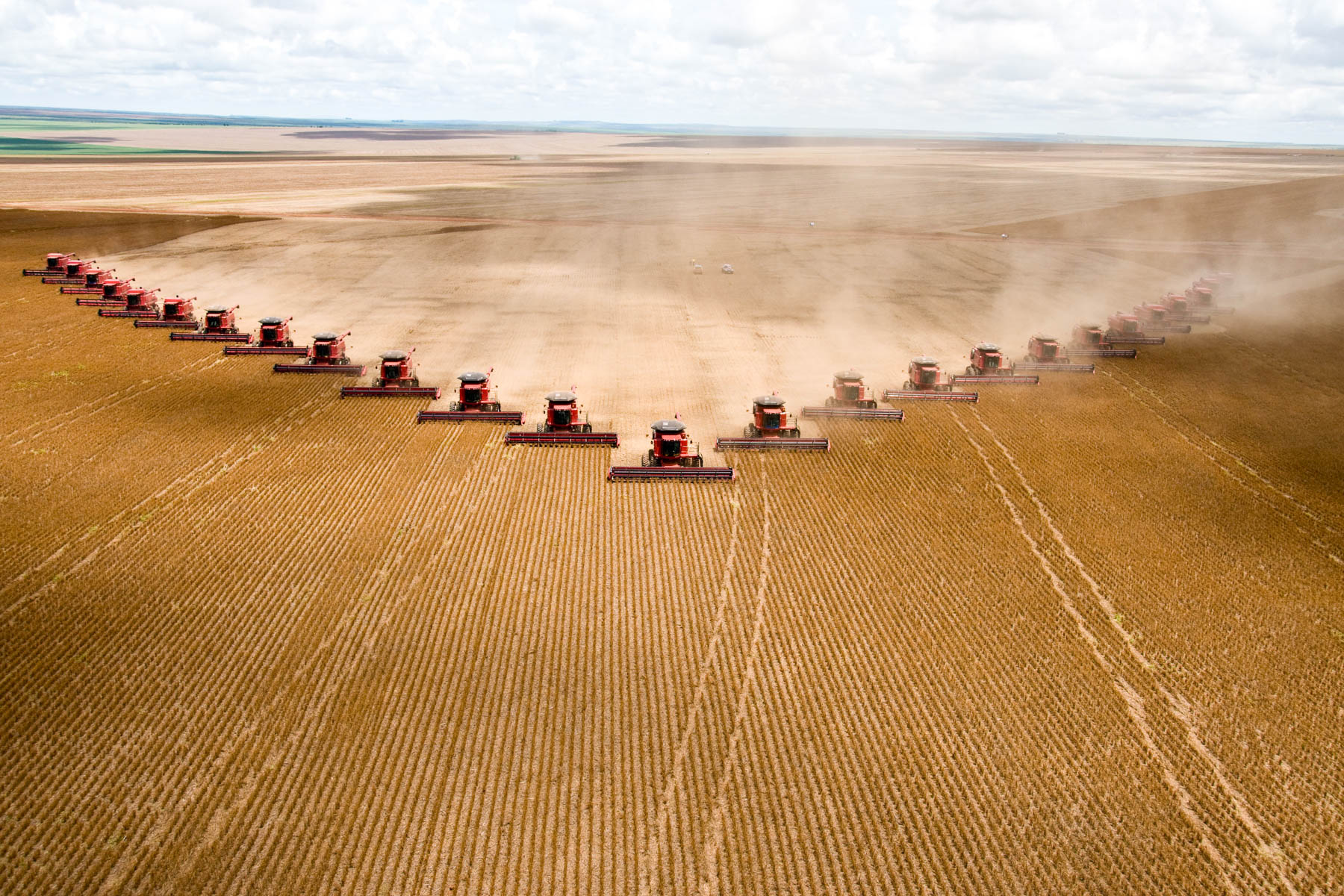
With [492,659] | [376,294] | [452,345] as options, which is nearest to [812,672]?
[492,659]

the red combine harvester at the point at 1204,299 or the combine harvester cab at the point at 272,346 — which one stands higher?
the red combine harvester at the point at 1204,299

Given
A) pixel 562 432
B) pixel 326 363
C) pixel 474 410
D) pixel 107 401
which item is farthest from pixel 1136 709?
pixel 107 401

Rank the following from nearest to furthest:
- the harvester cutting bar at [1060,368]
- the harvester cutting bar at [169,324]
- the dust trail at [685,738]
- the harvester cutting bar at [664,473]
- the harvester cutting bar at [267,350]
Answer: the dust trail at [685,738] < the harvester cutting bar at [664,473] < the harvester cutting bar at [267,350] < the harvester cutting bar at [1060,368] < the harvester cutting bar at [169,324]

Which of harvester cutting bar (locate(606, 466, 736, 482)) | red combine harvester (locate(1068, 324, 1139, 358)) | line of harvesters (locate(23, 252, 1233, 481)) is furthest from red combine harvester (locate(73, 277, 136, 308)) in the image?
red combine harvester (locate(1068, 324, 1139, 358))

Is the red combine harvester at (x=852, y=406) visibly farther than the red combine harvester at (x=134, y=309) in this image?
No

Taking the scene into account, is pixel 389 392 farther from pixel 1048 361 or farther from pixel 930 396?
pixel 1048 361

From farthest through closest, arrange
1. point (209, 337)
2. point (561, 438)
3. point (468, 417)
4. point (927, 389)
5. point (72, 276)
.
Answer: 1. point (72, 276)
2. point (209, 337)
3. point (927, 389)
4. point (468, 417)
5. point (561, 438)

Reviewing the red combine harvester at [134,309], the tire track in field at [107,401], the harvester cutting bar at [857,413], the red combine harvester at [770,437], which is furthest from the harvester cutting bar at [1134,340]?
the red combine harvester at [134,309]

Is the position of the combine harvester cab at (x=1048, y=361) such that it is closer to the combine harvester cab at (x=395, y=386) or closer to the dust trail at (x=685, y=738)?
the dust trail at (x=685, y=738)
